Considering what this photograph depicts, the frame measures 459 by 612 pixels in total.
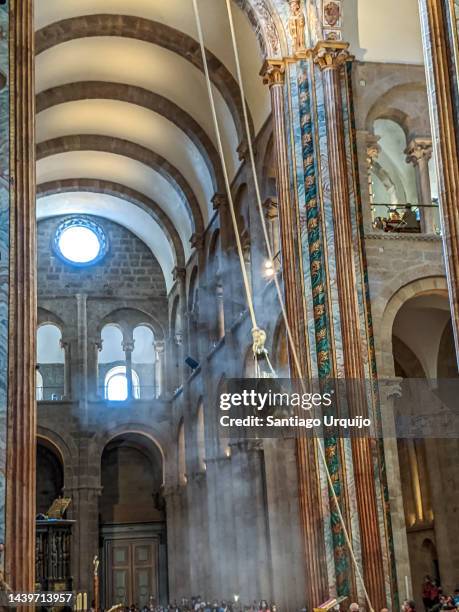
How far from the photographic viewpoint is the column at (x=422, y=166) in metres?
21.2

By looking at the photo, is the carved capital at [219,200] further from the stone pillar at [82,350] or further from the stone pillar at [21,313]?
the stone pillar at [21,313]

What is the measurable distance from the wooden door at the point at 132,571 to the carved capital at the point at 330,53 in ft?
65.8

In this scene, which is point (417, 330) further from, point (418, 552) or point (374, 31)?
point (374, 31)

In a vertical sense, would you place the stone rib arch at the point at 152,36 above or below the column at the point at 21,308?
above

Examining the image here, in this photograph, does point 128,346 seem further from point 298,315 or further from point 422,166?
point 298,315

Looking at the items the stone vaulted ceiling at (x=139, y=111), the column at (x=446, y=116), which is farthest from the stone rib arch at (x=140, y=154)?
the column at (x=446, y=116)

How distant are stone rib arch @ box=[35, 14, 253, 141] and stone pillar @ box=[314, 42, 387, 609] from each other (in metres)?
5.26

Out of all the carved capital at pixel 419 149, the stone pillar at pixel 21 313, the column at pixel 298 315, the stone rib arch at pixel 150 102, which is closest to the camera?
the stone pillar at pixel 21 313

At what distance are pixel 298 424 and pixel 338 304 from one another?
252 centimetres


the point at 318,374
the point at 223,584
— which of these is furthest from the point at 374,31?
the point at 223,584

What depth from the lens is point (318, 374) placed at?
18703 millimetres

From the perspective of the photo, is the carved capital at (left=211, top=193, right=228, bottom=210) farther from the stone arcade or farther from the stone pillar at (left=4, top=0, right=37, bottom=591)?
the stone pillar at (left=4, top=0, right=37, bottom=591)

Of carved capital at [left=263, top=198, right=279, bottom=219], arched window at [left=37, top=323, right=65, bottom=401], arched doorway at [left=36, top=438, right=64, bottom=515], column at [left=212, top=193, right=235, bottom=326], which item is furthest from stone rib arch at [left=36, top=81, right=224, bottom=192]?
arched doorway at [left=36, top=438, right=64, bottom=515]

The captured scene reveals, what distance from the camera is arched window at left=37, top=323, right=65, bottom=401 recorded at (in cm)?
3472
